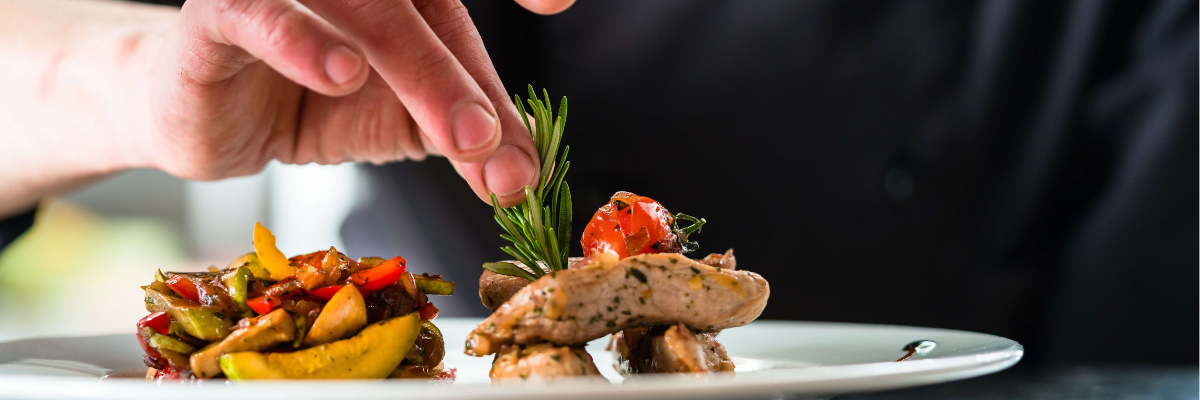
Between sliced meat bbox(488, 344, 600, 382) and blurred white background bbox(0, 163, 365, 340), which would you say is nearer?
sliced meat bbox(488, 344, 600, 382)

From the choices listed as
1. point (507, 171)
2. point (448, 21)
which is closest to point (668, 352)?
point (507, 171)

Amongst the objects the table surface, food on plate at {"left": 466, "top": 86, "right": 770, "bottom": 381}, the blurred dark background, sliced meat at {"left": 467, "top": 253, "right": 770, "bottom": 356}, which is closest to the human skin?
food on plate at {"left": 466, "top": 86, "right": 770, "bottom": 381}

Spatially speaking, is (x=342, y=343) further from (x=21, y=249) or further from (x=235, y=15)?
(x=21, y=249)

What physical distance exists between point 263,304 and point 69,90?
2.08m

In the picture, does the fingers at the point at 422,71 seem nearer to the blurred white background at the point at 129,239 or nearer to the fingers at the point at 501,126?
the fingers at the point at 501,126

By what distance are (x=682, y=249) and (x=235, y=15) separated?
1054 millimetres

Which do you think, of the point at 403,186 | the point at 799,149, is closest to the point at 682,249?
the point at 799,149

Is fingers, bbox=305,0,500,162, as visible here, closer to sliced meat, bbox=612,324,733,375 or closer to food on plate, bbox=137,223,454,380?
food on plate, bbox=137,223,454,380

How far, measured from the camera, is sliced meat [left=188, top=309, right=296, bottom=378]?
1.39 metres

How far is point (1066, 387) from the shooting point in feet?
7.91

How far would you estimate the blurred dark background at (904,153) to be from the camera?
3840 millimetres

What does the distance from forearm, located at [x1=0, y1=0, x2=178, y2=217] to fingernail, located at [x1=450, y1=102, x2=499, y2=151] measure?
149cm

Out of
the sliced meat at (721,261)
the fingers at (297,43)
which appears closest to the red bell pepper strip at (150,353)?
the fingers at (297,43)

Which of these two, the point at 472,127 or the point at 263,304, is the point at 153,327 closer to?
the point at 263,304
